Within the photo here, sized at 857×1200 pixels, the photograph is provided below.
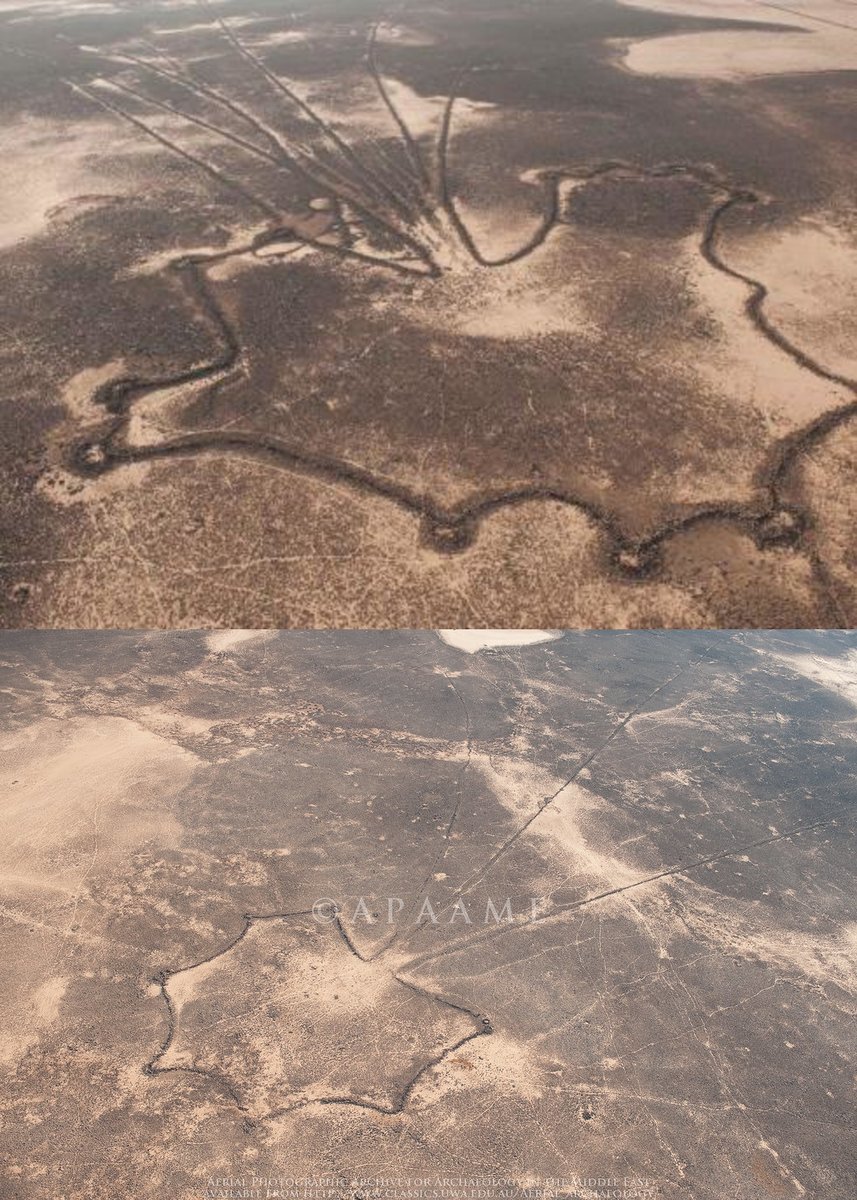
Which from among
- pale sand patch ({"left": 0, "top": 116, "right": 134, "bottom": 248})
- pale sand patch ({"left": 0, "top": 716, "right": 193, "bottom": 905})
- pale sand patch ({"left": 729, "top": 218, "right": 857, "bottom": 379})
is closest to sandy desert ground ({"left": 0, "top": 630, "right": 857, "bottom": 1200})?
pale sand patch ({"left": 0, "top": 716, "right": 193, "bottom": 905})

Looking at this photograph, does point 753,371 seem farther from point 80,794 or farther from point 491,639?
point 80,794

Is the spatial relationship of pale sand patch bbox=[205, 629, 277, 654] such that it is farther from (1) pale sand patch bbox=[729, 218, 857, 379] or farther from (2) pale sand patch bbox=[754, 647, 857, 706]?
(1) pale sand patch bbox=[729, 218, 857, 379]

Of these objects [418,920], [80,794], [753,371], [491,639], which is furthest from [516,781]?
[753,371]

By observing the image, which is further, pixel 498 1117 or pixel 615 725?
pixel 615 725

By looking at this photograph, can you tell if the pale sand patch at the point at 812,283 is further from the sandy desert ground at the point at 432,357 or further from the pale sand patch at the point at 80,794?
the pale sand patch at the point at 80,794

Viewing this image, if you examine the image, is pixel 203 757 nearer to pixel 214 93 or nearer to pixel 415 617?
pixel 415 617

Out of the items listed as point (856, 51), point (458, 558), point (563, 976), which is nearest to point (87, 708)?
point (458, 558)

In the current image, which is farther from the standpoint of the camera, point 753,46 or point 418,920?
point 753,46
